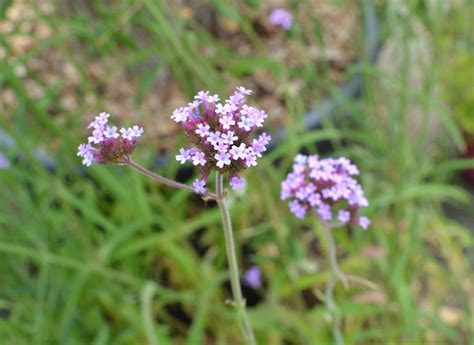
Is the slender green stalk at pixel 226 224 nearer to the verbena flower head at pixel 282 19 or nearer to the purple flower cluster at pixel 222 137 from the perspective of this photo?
the purple flower cluster at pixel 222 137

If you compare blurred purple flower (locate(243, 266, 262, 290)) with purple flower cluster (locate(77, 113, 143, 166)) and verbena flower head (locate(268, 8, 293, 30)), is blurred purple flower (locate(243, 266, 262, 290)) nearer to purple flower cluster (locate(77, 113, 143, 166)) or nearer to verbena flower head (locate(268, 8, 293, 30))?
verbena flower head (locate(268, 8, 293, 30))

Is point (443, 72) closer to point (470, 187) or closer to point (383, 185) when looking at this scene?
point (470, 187)

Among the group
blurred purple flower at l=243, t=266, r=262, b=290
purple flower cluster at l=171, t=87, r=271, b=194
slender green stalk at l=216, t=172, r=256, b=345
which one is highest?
blurred purple flower at l=243, t=266, r=262, b=290

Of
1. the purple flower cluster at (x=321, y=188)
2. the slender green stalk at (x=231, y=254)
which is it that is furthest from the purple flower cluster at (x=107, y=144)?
the purple flower cluster at (x=321, y=188)

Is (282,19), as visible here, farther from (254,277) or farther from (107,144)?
(107,144)

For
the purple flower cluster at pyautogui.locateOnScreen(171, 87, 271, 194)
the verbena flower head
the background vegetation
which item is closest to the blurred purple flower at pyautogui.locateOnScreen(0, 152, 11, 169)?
the background vegetation

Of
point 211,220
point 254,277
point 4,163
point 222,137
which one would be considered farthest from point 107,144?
point 254,277
